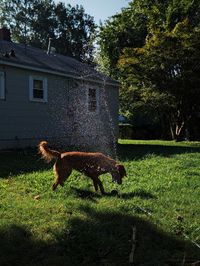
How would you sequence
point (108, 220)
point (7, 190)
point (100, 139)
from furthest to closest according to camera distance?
point (100, 139) → point (7, 190) → point (108, 220)

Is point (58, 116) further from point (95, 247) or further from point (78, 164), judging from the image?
point (95, 247)

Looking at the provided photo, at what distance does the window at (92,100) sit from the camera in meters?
20.3

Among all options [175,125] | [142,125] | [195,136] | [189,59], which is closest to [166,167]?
[189,59]

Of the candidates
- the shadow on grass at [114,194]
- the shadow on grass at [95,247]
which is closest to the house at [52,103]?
the shadow on grass at [114,194]

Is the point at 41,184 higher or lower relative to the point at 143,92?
lower

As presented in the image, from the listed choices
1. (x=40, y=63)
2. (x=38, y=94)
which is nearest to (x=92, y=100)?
(x=40, y=63)

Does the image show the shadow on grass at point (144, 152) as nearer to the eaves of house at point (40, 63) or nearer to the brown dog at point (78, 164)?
the eaves of house at point (40, 63)

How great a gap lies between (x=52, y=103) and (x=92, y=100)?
2.69 metres

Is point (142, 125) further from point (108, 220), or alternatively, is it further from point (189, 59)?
point (108, 220)

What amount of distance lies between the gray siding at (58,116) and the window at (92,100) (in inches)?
7.4

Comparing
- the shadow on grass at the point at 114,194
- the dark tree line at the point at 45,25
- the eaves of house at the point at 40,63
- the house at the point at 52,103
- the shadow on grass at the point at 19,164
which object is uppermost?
the dark tree line at the point at 45,25

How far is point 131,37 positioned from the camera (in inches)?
1217

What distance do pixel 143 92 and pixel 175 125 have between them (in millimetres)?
2870

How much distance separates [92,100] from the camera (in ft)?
66.9
